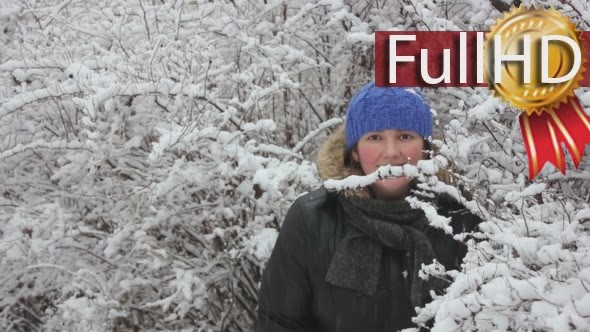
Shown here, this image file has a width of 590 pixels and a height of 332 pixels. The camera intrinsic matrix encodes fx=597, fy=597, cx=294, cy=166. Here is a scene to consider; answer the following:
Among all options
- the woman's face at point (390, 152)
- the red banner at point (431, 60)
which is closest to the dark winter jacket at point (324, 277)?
the woman's face at point (390, 152)

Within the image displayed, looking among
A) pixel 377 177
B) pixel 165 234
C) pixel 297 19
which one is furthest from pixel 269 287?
pixel 297 19

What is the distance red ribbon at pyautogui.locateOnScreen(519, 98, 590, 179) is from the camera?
1.63 metres

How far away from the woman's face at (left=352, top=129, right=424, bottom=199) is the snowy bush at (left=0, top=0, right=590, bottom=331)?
0.93 m

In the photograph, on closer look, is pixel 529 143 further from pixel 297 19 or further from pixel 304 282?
pixel 297 19

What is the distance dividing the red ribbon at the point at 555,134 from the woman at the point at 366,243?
29cm

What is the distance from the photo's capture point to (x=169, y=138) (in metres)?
2.90

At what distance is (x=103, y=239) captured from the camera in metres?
3.84

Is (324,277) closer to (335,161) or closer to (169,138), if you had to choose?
(335,161)

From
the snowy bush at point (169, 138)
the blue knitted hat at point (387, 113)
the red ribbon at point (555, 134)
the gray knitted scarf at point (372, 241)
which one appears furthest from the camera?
the snowy bush at point (169, 138)

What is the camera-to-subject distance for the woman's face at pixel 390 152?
75.6 inches

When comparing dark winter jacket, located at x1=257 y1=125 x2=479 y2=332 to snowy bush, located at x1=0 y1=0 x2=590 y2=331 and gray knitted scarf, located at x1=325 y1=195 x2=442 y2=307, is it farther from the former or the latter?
snowy bush, located at x1=0 y1=0 x2=590 y2=331

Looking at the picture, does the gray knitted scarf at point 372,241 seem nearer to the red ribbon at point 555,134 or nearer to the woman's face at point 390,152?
the woman's face at point 390,152

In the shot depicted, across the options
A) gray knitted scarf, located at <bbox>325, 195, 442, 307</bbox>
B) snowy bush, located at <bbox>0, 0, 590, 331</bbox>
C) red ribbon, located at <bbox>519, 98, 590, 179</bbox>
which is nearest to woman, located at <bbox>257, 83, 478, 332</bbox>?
gray knitted scarf, located at <bbox>325, 195, 442, 307</bbox>

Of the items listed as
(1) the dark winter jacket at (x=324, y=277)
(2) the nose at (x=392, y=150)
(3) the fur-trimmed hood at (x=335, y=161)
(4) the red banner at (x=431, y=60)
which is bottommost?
(1) the dark winter jacket at (x=324, y=277)
